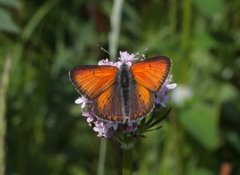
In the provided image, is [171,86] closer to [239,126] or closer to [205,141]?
[205,141]

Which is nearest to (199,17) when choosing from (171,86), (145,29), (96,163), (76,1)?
(145,29)

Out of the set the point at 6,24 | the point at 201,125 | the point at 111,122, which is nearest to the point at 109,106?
the point at 111,122

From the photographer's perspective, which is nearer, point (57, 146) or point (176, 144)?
point (176, 144)

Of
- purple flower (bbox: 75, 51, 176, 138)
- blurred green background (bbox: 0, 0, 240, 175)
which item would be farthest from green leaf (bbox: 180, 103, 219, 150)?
purple flower (bbox: 75, 51, 176, 138)

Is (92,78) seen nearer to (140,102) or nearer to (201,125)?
(140,102)

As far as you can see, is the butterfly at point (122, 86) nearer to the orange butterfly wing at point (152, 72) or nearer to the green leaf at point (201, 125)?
the orange butterfly wing at point (152, 72)

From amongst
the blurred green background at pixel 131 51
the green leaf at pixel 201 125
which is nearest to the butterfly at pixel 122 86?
the blurred green background at pixel 131 51
